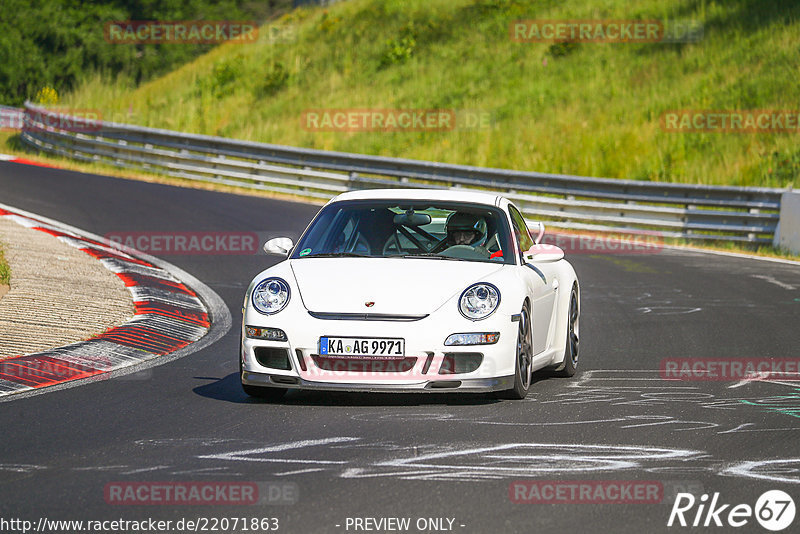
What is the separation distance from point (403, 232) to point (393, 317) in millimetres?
1456

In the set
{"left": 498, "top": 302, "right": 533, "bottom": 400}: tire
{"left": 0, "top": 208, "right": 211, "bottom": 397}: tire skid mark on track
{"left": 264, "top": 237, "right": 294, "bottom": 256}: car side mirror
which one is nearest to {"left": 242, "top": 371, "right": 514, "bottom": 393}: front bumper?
{"left": 498, "top": 302, "right": 533, "bottom": 400}: tire

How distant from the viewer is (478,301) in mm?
7922

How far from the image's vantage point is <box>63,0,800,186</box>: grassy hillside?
2914 cm

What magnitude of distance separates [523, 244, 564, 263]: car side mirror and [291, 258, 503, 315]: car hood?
403 millimetres

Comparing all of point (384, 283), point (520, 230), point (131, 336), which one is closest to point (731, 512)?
point (384, 283)

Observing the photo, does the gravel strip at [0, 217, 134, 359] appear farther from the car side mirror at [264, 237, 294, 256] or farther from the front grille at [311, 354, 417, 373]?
the front grille at [311, 354, 417, 373]

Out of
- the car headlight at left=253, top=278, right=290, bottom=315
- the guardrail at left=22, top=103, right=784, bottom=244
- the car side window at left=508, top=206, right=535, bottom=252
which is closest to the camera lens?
the car headlight at left=253, top=278, right=290, bottom=315

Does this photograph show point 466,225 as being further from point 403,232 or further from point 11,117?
point 11,117

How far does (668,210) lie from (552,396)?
14475 millimetres

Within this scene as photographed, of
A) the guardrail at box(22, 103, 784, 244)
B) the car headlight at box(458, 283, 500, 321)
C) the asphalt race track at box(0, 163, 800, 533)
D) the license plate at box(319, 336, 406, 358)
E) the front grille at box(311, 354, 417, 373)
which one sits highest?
the guardrail at box(22, 103, 784, 244)

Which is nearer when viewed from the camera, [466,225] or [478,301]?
[478,301]

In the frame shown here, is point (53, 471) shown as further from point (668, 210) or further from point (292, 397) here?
point (668, 210)

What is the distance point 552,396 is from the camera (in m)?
8.48

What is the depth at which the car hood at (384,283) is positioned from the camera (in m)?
7.78
